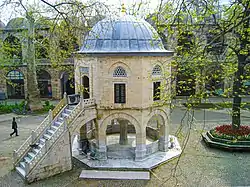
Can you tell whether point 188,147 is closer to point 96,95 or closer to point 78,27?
point 96,95

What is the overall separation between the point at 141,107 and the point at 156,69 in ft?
8.63

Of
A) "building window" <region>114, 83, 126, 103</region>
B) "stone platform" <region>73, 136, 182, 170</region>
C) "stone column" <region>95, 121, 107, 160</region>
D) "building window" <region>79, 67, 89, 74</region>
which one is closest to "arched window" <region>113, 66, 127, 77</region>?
"building window" <region>114, 83, 126, 103</region>

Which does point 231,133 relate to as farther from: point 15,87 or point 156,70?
point 15,87

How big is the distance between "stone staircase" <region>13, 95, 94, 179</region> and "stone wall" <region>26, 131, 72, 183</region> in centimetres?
18

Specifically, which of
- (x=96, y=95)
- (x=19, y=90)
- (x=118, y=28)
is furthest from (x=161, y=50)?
(x=19, y=90)

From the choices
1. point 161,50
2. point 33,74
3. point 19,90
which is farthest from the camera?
point 19,90

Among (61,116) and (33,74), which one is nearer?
(61,116)

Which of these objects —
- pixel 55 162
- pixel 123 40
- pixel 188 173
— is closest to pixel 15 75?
pixel 123 40

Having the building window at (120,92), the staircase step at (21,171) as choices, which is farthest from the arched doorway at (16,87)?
the building window at (120,92)

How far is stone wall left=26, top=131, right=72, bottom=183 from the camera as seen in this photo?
15531 millimetres

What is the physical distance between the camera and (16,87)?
133ft

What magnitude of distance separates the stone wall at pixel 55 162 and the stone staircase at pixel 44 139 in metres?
0.18

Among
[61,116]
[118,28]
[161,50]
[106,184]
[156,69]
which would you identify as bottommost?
[106,184]

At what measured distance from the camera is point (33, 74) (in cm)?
3114
